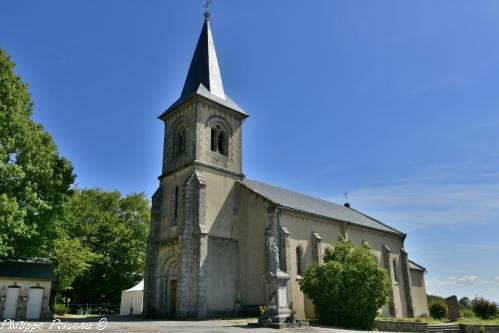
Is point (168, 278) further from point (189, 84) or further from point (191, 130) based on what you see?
point (189, 84)

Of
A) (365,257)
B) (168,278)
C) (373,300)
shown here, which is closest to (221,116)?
(168,278)

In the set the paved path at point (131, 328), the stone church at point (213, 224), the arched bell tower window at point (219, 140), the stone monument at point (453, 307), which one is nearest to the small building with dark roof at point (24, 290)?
the paved path at point (131, 328)

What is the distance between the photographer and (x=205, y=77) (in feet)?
103

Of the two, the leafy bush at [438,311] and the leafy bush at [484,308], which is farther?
the leafy bush at [438,311]

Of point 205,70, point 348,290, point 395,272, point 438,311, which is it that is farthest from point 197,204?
point 438,311

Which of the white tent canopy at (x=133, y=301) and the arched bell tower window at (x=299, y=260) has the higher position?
the arched bell tower window at (x=299, y=260)

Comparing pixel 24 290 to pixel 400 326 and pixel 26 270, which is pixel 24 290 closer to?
pixel 26 270

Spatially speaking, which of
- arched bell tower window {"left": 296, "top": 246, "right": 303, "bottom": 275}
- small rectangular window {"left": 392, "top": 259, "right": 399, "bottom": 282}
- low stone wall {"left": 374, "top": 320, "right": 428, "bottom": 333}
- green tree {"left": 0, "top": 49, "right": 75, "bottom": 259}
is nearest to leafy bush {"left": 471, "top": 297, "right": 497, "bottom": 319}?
small rectangular window {"left": 392, "top": 259, "right": 399, "bottom": 282}

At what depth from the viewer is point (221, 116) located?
3058 cm

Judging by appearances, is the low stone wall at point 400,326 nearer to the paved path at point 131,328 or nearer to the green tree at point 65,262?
the paved path at point 131,328

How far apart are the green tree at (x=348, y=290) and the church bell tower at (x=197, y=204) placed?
20.3 ft

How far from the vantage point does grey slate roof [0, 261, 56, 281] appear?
2401 centimetres

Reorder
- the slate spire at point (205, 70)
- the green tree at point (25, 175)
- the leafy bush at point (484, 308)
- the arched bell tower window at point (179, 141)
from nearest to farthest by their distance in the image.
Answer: the green tree at point (25, 175), the arched bell tower window at point (179, 141), the slate spire at point (205, 70), the leafy bush at point (484, 308)

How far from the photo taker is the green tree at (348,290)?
21969mm
